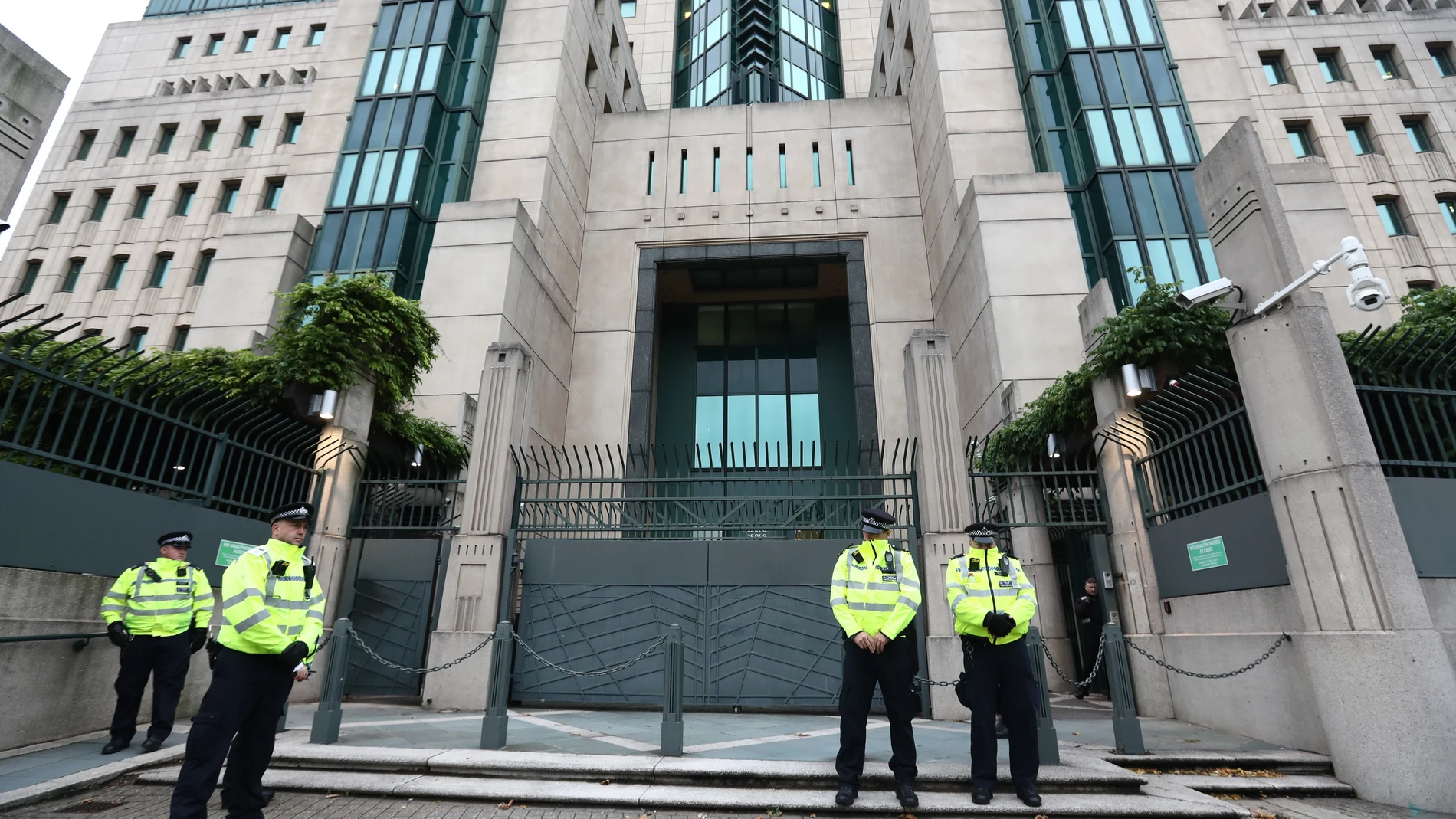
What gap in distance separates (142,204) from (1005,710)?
3646cm

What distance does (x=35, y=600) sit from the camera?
20.8ft

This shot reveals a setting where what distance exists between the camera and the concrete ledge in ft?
15.5

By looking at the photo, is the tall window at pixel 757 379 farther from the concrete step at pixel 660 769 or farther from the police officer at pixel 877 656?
the police officer at pixel 877 656

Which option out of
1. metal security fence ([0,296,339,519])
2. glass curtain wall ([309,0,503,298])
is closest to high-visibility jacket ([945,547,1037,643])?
metal security fence ([0,296,339,519])

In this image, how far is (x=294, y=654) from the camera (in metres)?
4.20

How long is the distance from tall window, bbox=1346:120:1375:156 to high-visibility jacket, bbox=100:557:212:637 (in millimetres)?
34747

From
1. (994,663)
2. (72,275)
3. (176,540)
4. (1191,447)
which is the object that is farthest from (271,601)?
(72,275)

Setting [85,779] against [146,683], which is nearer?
[85,779]

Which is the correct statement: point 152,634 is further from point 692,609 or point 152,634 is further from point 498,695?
point 692,609

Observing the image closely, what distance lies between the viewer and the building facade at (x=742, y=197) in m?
17.1

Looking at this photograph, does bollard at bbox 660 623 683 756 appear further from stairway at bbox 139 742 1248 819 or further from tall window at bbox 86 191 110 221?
tall window at bbox 86 191 110 221

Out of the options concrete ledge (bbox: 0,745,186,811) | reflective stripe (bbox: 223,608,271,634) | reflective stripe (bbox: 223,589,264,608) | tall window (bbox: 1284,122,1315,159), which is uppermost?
tall window (bbox: 1284,122,1315,159)

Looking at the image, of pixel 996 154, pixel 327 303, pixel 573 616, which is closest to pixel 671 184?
pixel 996 154

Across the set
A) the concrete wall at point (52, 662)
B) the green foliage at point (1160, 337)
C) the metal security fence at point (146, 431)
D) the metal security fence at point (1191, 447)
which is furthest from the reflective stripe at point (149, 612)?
the green foliage at point (1160, 337)
